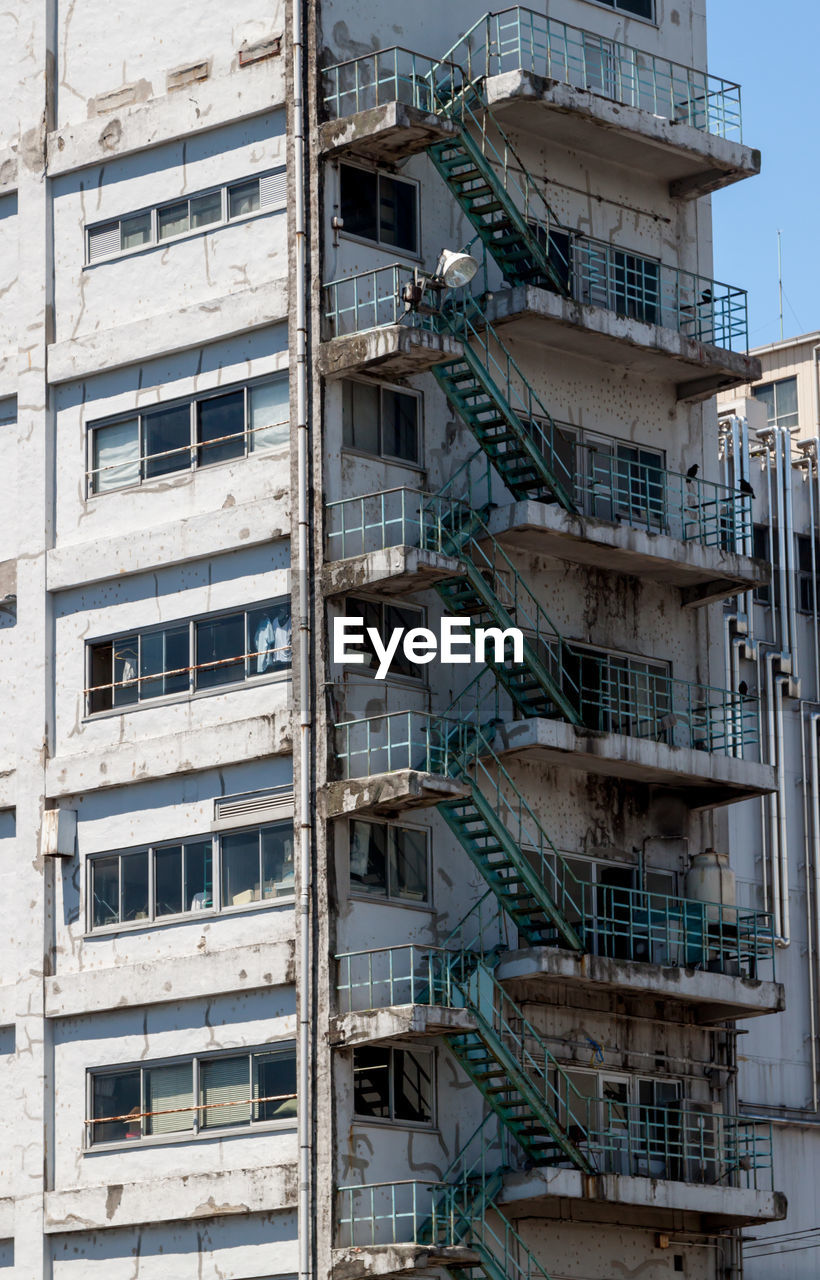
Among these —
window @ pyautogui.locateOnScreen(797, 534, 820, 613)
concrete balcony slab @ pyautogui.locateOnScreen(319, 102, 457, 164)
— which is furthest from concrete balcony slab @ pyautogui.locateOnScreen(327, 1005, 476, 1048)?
window @ pyautogui.locateOnScreen(797, 534, 820, 613)

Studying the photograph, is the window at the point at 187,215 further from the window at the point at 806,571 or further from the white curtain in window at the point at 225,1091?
the window at the point at 806,571

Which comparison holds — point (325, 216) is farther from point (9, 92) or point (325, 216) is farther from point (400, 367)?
→ point (9, 92)

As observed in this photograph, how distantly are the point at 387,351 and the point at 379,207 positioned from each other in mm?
3805

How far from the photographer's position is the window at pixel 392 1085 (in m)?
41.9

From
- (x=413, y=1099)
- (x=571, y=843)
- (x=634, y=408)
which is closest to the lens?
(x=413, y=1099)

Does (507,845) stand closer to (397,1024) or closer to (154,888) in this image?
(397,1024)

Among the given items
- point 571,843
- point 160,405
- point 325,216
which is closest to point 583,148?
point 325,216

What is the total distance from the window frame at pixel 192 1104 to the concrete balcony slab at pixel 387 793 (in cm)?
395

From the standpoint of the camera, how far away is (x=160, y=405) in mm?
46875

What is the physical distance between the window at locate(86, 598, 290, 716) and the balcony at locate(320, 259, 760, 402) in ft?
14.9

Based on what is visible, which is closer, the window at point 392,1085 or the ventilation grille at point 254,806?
the window at point 392,1085

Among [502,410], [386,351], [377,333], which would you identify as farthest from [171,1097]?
[377,333]

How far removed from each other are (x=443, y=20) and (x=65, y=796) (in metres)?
15.9

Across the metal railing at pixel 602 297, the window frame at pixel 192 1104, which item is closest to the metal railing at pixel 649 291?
the metal railing at pixel 602 297
